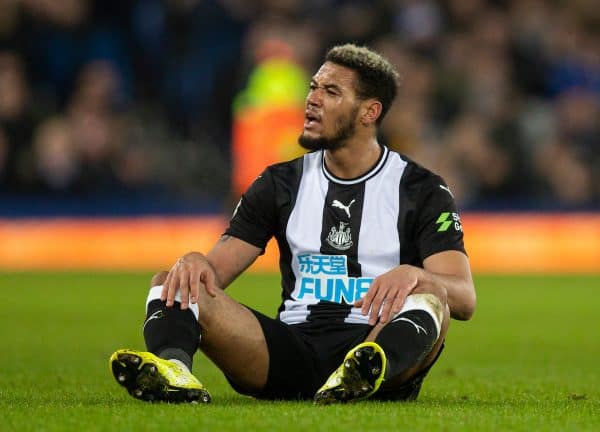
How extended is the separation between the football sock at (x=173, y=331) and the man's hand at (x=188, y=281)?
1.3 inches

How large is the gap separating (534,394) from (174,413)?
6.46 feet

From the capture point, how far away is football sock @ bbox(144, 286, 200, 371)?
203 inches

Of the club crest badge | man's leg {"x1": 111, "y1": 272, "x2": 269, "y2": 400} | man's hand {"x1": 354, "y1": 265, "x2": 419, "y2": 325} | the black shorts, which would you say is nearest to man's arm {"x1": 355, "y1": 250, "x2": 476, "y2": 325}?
man's hand {"x1": 354, "y1": 265, "x2": 419, "y2": 325}

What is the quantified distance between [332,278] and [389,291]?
0.55 metres

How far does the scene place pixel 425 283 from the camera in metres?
5.25

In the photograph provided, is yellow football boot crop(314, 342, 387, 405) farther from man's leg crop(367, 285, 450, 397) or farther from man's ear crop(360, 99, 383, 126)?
man's ear crop(360, 99, 383, 126)

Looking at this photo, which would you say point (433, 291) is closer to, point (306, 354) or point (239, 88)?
point (306, 354)

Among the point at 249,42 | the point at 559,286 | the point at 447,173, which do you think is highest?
the point at 249,42

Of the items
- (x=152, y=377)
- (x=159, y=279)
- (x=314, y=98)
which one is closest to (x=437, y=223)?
(x=314, y=98)

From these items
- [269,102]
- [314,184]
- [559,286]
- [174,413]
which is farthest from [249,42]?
[174,413]

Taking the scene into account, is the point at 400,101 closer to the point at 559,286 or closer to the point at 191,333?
the point at 559,286

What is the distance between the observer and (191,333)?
206 inches

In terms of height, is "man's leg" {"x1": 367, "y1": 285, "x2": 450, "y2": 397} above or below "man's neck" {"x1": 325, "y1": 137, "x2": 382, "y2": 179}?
below

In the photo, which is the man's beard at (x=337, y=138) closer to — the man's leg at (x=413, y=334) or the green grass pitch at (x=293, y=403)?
the man's leg at (x=413, y=334)
